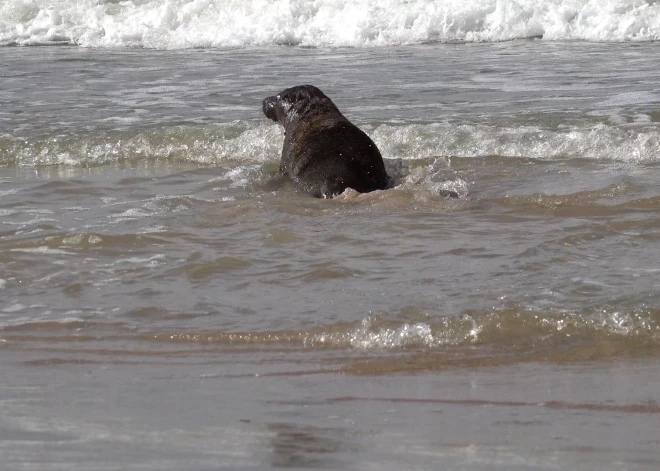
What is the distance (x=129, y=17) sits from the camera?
24.5 metres

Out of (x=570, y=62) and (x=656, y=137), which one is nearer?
(x=656, y=137)

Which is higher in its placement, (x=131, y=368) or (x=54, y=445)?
(x=54, y=445)

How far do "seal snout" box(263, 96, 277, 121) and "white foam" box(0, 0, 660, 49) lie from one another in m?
11.6

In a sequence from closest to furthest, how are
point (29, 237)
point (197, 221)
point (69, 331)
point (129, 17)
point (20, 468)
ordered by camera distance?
point (20, 468)
point (69, 331)
point (29, 237)
point (197, 221)
point (129, 17)

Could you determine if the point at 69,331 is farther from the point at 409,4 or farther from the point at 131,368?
the point at 409,4

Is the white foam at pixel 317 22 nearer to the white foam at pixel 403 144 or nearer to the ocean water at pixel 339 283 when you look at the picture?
the ocean water at pixel 339 283

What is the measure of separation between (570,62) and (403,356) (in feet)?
40.6

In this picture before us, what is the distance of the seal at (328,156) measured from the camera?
7.98 metres

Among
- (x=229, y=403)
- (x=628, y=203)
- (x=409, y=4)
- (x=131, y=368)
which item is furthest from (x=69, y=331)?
(x=409, y=4)

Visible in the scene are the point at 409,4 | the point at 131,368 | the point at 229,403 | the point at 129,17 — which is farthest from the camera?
the point at 129,17

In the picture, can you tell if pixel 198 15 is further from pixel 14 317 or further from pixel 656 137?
pixel 14 317

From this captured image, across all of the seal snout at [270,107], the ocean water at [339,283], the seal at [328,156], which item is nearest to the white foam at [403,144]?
the ocean water at [339,283]

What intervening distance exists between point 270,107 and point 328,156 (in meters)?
1.74

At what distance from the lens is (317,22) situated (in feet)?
73.9
